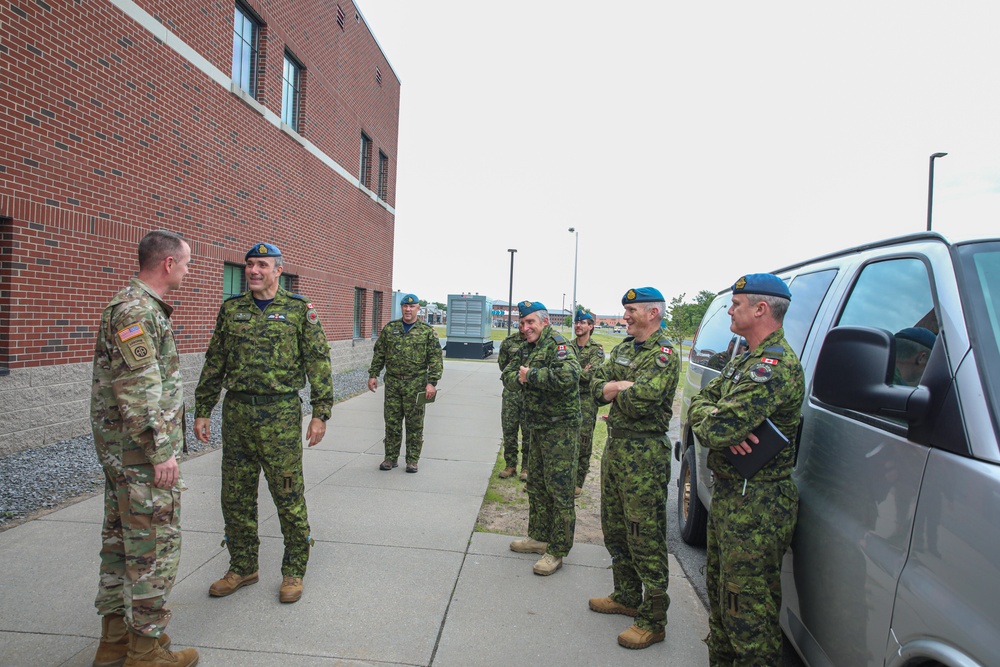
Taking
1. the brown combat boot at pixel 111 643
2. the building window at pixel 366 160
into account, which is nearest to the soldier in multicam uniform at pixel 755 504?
the brown combat boot at pixel 111 643

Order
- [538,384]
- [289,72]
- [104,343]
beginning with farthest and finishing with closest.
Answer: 1. [289,72]
2. [538,384]
3. [104,343]

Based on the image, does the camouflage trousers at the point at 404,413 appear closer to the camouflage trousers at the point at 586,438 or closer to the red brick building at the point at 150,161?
the camouflage trousers at the point at 586,438

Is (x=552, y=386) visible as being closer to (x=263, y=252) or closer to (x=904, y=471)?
(x=263, y=252)

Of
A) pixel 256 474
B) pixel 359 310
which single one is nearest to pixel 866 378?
pixel 256 474

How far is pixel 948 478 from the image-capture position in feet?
5.38

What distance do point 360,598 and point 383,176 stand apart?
17.2m

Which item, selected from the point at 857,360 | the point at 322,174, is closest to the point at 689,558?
the point at 857,360

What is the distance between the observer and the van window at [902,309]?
2057 mm

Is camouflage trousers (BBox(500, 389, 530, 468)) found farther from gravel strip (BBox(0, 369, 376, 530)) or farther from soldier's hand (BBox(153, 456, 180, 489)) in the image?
soldier's hand (BBox(153, 456, 180, 489))

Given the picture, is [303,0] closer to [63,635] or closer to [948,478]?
[63,635]

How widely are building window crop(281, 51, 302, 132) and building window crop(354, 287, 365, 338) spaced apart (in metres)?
5.73

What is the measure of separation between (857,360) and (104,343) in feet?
10.3

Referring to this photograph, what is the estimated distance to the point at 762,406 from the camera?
243 centimetres

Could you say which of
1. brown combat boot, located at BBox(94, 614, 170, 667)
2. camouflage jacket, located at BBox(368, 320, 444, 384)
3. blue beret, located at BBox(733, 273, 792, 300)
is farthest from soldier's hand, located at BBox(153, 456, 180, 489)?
camouflage jacket, located at BBox(368, 320, 444, 384)
